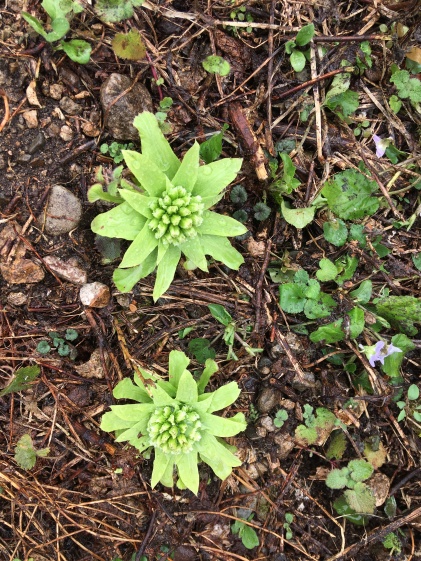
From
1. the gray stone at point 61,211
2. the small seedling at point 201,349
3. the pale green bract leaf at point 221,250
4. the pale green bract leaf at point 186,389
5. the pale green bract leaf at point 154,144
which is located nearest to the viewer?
the pale green bract leaf at point 154,144

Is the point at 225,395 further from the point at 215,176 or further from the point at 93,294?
the point at 215,176

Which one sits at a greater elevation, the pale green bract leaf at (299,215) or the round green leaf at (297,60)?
the round green leaf at (297,60)

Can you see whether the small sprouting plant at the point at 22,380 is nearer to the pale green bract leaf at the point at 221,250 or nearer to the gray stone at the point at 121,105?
the pale green bract leaf at the point at 221,250

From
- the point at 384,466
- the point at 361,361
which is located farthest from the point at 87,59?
the point at 384,466

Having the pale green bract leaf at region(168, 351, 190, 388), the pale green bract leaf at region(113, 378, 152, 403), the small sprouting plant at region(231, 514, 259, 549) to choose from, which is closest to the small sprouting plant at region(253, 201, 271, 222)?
the pale green bract leaf at region(168, 351, 190, 388)

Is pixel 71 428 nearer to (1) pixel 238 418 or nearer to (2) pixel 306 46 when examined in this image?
(1) pixel 238 418

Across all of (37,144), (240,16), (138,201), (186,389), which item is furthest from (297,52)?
(186,389)

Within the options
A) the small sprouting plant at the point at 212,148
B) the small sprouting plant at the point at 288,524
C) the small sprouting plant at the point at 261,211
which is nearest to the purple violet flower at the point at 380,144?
the small sprouting plant at the point at 261,211
